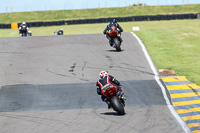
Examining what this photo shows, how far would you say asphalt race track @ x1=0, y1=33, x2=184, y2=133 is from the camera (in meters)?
11.9

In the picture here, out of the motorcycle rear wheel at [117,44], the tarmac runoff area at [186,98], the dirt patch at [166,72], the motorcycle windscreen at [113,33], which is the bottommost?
the tarmac runoff area at [186,98]

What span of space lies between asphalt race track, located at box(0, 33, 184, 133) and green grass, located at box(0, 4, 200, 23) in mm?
39289

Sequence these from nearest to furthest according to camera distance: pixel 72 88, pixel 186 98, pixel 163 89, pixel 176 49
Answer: pixel 186 98, pixel 163 89, pixel 72 88, pixel 176 49

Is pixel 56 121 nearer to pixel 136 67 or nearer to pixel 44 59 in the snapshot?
pixel 136 67

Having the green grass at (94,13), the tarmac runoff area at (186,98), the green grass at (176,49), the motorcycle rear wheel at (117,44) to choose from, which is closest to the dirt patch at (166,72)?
the green grass at (176,49)

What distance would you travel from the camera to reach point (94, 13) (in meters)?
69.6

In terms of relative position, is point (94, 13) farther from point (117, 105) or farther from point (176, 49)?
point (117, 105)

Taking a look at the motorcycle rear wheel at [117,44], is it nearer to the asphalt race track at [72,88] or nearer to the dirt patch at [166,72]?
the asphalt race track at [72,88]

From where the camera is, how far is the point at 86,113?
44.4 feet

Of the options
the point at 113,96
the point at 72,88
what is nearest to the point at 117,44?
the point at 72,88

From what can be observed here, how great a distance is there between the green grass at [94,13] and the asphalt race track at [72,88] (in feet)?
129

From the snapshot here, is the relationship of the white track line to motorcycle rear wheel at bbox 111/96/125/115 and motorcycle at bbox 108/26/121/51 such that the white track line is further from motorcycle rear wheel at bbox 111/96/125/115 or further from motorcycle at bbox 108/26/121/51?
motorcycle rear wheel at bbox 111/96/125/115

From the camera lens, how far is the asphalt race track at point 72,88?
39.0 ft

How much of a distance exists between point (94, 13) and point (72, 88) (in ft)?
175
